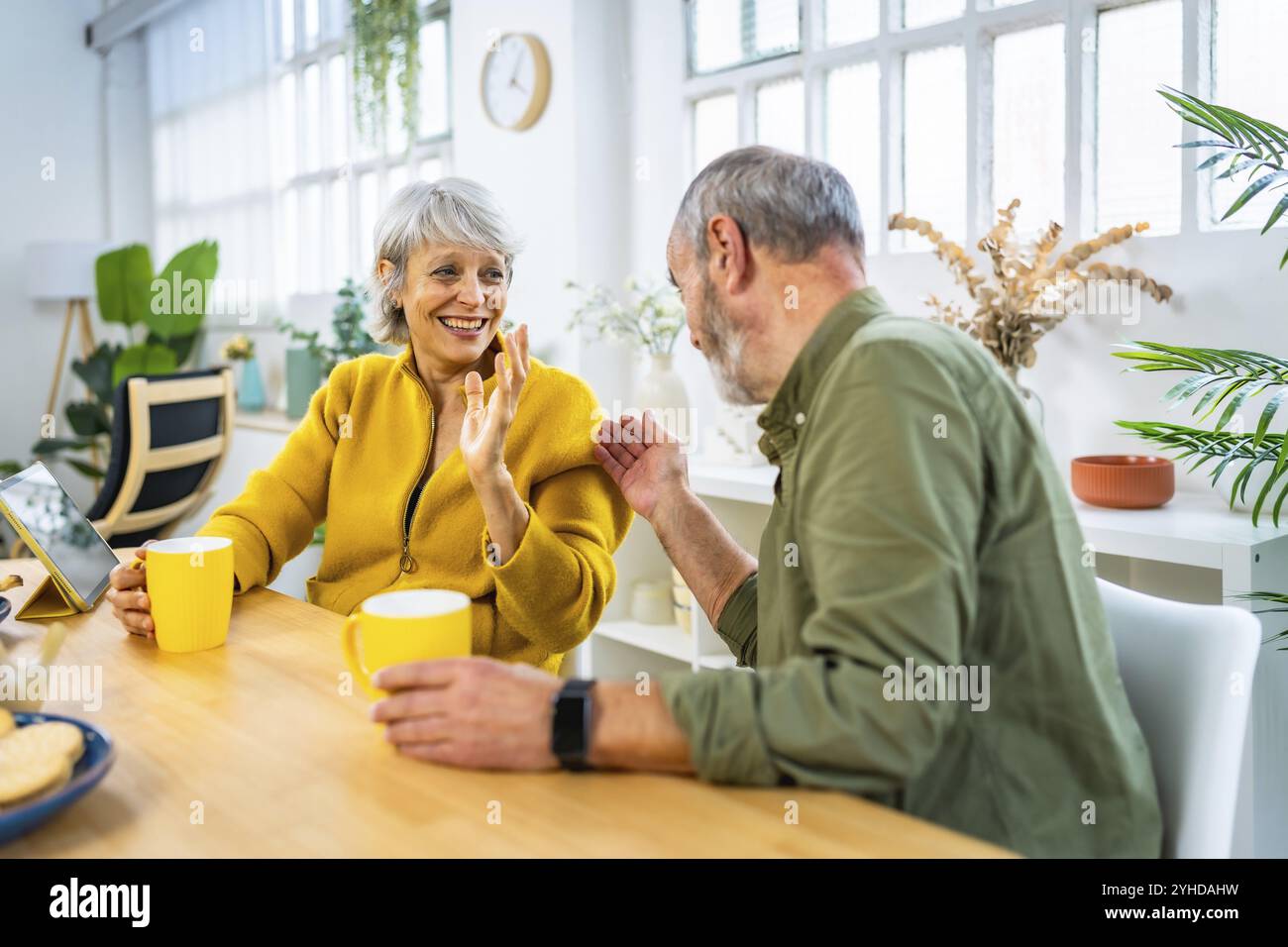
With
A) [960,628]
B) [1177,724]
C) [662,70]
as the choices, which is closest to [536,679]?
[960,628]

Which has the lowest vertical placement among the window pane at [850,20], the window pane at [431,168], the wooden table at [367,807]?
the wooden table at [367,807]

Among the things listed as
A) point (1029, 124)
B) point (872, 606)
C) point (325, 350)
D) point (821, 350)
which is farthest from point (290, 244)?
point (872, 606)

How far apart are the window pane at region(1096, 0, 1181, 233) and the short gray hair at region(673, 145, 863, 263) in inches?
62.1

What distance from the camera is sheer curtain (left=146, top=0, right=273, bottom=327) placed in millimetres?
5574

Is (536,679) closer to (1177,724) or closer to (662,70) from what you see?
(1177,724)

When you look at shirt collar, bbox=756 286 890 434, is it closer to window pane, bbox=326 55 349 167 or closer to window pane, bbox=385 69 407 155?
window pane, bbox=385 69 407 155

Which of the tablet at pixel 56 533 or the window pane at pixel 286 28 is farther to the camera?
the window pane at pixel 286 28

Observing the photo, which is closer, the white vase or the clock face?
the white vase

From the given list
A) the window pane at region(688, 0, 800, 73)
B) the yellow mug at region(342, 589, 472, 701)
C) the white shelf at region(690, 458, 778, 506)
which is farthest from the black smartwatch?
the window pane at region(688, 0, 800, 73)

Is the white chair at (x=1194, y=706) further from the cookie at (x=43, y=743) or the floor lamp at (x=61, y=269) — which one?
the floor lamp at (x=61, y=269)

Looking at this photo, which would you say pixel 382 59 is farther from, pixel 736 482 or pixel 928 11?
pixel 736 482

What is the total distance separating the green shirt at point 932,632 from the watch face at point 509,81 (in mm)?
2785

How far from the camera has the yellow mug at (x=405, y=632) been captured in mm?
950

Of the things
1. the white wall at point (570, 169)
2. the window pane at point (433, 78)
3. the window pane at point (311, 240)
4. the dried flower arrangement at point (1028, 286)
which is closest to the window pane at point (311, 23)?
the window pane at point (311, 240)
